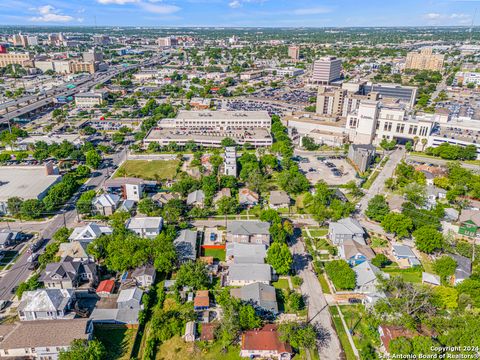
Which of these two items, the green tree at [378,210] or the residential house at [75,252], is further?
the green tree at [378,210]

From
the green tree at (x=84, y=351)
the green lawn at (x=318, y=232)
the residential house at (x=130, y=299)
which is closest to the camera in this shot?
the green tree at (x=84, y=351)

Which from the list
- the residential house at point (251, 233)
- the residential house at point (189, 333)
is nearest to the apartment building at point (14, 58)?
the residential house at point (251, 233)

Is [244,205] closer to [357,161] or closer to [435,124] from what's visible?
[357,161]

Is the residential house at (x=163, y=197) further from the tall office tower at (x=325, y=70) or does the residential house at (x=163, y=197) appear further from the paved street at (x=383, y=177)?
Result: the tall office tower at (x=325, y=70)

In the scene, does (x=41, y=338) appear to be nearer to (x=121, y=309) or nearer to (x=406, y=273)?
(x=121, y=309)

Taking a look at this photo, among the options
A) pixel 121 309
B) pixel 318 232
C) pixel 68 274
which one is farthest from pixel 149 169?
pixel 121 309

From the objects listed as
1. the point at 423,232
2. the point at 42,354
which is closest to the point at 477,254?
the point at 423,232
